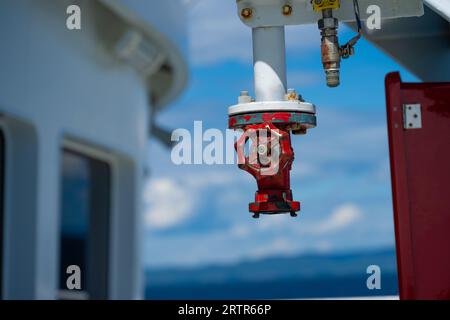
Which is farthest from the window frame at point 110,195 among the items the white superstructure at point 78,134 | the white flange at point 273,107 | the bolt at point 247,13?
the white flange at point 273,107

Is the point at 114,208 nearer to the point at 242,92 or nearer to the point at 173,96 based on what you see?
the point at 173,96

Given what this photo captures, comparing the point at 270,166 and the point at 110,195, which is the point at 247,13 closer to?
the point at 270,166

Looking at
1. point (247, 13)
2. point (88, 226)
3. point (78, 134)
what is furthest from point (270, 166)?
point (88, 226)

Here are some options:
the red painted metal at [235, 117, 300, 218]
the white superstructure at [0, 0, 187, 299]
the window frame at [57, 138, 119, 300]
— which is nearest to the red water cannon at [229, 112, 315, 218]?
the red painted metal at [235, 117, 300, 218]

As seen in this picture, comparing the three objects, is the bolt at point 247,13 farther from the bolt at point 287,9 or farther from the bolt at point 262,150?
the bolt at point 262,150

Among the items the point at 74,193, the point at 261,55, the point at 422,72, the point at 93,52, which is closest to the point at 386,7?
the point at 261,55
